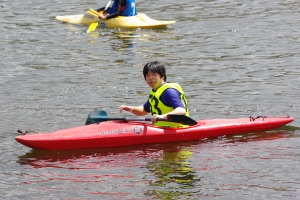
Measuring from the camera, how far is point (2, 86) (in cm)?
1166

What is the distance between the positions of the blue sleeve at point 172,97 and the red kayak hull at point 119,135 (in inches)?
13.6

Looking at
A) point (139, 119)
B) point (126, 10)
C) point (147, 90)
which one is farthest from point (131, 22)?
point (139, 119)

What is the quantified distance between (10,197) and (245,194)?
6.89 feet

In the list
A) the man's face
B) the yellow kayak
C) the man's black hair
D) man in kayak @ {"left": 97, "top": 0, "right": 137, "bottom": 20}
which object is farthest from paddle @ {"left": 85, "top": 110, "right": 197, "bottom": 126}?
man in kayak @ {"left": 97, "top": 0, "right": 137, "bottom": 20}

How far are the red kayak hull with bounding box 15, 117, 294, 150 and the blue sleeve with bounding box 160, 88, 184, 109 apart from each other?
0.35 meters

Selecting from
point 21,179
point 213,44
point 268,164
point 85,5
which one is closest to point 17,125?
point 21,179

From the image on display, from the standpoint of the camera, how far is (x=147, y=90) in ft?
37.0

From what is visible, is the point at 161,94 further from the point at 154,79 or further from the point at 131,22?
the point at 131,22

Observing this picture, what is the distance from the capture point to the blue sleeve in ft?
26.5

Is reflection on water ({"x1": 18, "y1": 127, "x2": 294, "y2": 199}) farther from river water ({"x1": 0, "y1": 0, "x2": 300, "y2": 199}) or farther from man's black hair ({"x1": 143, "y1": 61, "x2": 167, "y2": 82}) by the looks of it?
man's black hair ({"x1": 143, "y1": 61, "x2": 167, "y2": 82})

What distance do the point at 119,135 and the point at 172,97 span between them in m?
0.72

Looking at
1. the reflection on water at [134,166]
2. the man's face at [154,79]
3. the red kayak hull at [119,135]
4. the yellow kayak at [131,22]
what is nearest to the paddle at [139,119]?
the red kayak hull at [119,135]

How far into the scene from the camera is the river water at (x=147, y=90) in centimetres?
701

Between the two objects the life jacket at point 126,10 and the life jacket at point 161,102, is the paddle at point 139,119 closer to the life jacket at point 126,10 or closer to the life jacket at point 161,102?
the life jacket at point 161,102
